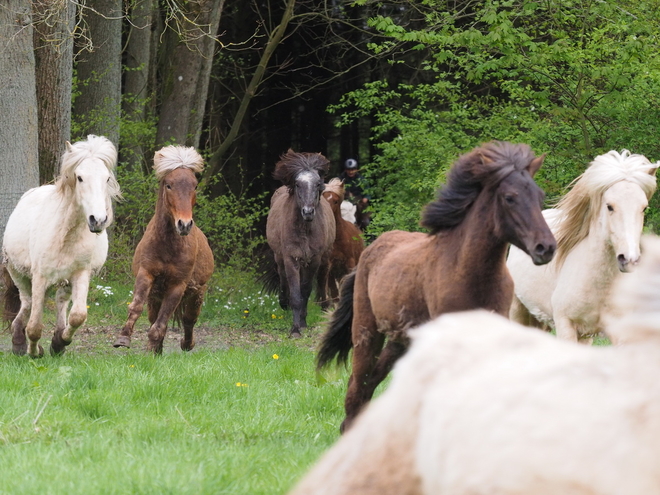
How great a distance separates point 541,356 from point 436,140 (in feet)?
34.6

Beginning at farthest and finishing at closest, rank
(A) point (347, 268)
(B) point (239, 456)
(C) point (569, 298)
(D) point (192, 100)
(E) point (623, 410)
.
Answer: (D) point (192, 100), (A) point (347, 268), (C) point (569, 298), (B) point (239, 456), (E) point (623, 410)

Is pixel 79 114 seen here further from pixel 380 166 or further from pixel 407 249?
pixel 407 249

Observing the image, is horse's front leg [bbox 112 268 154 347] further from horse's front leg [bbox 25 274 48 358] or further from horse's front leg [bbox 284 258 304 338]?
horse's front leg [bbox 284 258 304 338]

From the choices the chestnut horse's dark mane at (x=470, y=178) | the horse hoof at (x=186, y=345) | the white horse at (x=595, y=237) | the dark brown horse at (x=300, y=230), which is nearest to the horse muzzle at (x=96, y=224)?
the horse hoof at (x=186, y=345)

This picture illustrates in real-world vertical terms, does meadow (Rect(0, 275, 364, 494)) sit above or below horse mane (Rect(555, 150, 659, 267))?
below

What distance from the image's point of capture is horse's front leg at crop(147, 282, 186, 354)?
9.02m

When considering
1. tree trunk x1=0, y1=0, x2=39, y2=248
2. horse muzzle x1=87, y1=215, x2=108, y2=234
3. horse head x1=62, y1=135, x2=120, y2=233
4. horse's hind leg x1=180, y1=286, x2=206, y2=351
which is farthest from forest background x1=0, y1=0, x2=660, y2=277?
horse muzzle x1=87, y1=215, x2=108, y2=234

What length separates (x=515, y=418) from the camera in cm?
169

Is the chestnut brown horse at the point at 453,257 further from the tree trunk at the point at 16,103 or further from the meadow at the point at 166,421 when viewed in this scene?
the tree trunk at the point at 16,103

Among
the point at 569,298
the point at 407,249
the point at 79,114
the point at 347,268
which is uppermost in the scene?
the point at 79,114

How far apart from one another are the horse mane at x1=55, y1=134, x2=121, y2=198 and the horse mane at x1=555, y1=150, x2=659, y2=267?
4.19 meters

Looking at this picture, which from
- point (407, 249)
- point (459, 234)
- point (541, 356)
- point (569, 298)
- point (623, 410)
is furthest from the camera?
point (569, 298)

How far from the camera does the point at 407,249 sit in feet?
18.7

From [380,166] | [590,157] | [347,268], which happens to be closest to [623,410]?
[590,157]
